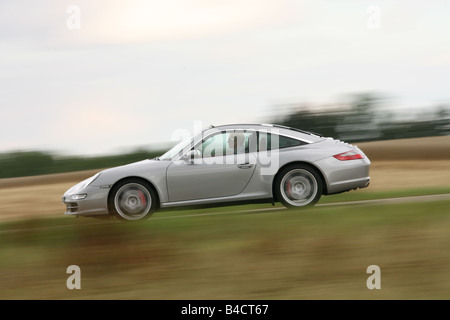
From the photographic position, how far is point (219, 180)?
11.6 meters

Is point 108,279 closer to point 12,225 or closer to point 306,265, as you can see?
point 306,265

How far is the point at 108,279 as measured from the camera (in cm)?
806

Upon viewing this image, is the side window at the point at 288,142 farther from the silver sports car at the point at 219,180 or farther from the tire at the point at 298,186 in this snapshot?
the tire at the point at 298,186

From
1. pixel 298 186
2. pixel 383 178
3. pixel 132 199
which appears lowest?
pixel 383 178

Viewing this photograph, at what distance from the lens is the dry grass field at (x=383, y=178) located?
21.4m

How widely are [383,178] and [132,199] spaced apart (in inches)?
583

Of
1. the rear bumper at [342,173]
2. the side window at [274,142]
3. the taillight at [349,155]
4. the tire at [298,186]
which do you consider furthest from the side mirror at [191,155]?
the taillight at [349,155]

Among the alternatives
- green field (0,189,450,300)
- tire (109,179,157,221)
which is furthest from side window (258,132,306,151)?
tire (109,179,157,221)

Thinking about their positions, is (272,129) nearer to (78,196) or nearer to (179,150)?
(179,150)

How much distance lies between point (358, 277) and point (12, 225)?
6.76 meters

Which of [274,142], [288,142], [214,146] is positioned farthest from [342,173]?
[214,146]

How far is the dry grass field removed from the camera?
70.1 feet

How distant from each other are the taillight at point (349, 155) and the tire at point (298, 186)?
0.46 meters
